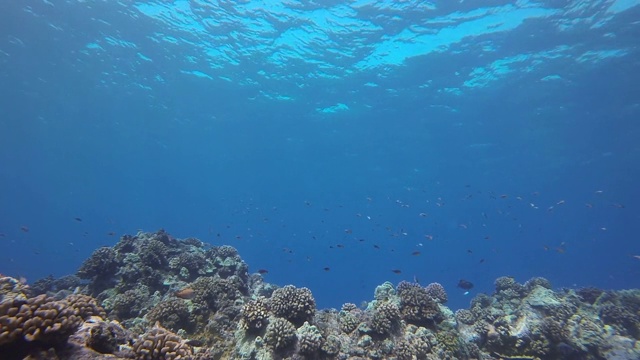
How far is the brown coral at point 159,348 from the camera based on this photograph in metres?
4.89

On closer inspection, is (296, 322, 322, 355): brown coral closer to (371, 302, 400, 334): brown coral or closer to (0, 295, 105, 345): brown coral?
(371, 302, 400, 334): brown coral

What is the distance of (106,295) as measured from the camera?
39.0 ft

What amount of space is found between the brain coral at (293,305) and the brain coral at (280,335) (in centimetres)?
70

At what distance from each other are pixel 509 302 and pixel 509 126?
33596 millimetres

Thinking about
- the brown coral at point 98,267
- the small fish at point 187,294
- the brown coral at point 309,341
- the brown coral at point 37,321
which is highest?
the brown coral at point 98,267

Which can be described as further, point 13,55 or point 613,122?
point 613,122

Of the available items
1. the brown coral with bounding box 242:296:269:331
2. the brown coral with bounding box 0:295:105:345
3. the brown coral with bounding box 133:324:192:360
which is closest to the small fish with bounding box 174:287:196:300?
the brown coral with bounding box 242:296:269:331

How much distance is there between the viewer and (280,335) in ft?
23.7

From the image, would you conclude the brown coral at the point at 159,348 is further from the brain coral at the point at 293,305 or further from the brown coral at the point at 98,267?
the brown coral at the point at 98,267

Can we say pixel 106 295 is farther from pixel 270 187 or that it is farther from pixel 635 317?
pixel 270 187

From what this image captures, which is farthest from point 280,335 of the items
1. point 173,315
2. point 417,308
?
point 417,308

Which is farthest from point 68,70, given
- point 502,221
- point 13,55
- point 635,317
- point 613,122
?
point 502,221

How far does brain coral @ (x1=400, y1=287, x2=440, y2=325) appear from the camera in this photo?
948 cm

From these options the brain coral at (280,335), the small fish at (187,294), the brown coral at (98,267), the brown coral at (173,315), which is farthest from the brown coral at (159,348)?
the brown coral at (98,267)
